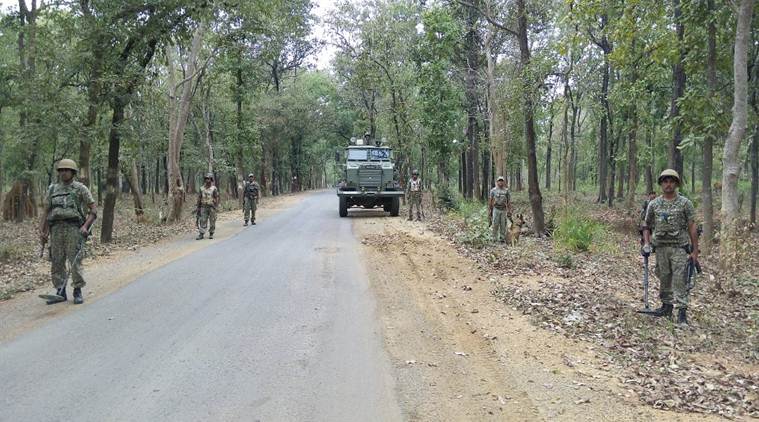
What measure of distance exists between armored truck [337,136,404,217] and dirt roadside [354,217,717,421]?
13.0 metres

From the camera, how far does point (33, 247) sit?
15180 millimetres

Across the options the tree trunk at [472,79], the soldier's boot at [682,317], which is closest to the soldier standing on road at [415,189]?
the tree trunk at [472,79]

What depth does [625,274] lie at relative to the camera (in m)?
11.2

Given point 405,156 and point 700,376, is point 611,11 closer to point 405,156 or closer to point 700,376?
point 700,376

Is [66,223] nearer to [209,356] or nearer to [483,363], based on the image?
[209,356]

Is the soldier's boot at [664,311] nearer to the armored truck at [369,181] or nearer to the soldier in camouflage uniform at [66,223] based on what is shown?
the soldier in camouflage uniform at [66,223]

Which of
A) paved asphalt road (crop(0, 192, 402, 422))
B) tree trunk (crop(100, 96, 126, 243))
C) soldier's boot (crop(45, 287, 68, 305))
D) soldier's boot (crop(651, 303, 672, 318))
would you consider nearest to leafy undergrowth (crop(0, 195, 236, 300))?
tree trunk (crop(100, 96, 126, 243))

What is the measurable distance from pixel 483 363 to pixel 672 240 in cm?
327

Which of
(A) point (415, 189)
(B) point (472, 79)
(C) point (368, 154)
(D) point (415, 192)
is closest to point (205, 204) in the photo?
(A) point (415, 189)

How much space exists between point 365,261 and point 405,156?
856 inches

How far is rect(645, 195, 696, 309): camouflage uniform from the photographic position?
7.21m

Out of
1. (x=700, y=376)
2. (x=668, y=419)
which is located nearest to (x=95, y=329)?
(x=668, y=419)

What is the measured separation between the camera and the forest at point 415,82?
1163 centimetres

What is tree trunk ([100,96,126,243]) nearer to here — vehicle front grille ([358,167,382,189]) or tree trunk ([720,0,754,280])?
vehicle front grille ([358,167,382,189])
